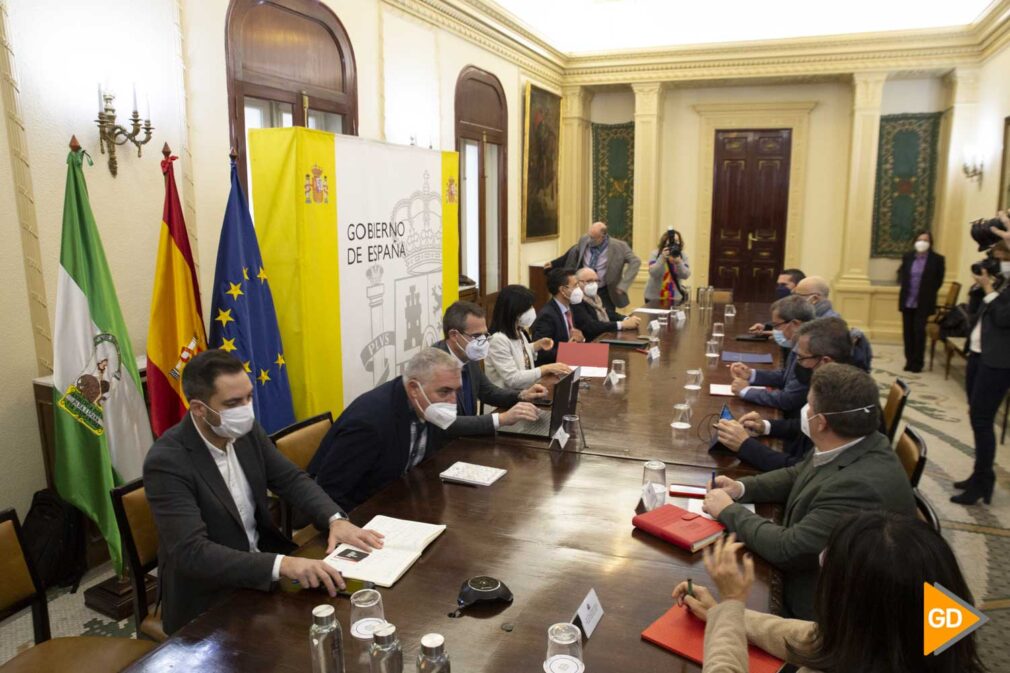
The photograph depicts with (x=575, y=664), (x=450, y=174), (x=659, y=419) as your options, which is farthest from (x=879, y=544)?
(x=450, y=174)

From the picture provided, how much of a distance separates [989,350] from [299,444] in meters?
4.12

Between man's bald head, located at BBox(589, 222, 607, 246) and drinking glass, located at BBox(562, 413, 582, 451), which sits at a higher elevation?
man's bald head, located at BBox(589, 222, 607, 246)

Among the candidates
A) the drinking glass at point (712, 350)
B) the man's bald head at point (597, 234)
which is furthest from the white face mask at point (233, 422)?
the man's bald head at point (597, 234)

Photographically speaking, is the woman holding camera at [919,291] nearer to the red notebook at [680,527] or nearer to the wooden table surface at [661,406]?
the wooden table surface at [661,406]

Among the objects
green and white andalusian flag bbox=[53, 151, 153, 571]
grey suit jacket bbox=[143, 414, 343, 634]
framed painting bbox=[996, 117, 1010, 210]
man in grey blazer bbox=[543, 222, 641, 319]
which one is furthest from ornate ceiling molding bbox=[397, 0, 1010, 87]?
grey suit jacket bbox=[143, 414, 343, 634]

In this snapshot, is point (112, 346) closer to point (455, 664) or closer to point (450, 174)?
point (455, 664)

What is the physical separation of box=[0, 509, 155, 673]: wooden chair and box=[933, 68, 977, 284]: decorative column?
10151 mm

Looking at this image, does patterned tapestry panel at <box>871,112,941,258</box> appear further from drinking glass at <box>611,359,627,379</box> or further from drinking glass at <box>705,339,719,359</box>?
drinking glass at <box>611,359,627,379</box>

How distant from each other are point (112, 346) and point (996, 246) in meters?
5.14

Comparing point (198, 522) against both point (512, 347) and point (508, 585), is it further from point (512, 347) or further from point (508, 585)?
point (512, 347)

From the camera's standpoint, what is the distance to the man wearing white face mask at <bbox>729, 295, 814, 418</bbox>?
149 inches

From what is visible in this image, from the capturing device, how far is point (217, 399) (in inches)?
95.7

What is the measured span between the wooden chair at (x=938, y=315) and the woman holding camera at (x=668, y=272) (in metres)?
3.09

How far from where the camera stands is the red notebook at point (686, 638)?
1.74m
